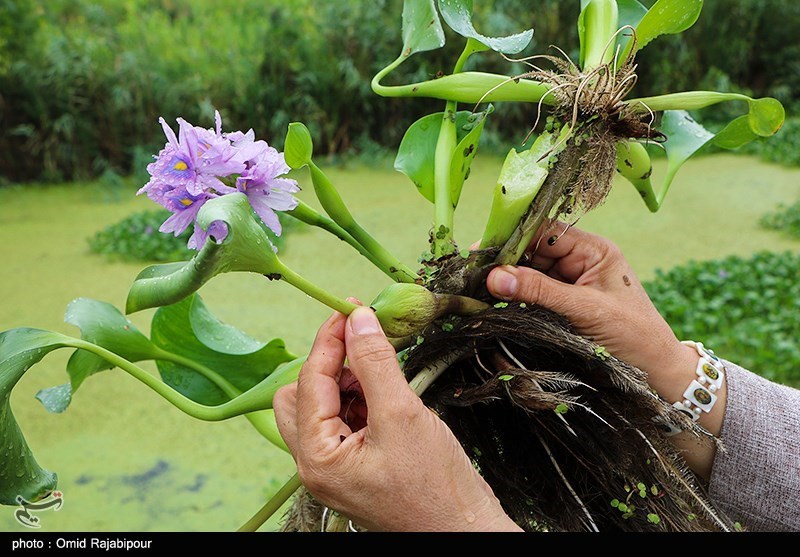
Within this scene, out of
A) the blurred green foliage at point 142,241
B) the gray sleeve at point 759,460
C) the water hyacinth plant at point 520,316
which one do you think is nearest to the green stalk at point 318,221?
the water hyacinth plant at point 520,316

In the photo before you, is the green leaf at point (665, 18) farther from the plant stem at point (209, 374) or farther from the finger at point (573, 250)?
the plant stem at point (209, 374)

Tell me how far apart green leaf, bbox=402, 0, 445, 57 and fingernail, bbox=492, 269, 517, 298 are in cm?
21

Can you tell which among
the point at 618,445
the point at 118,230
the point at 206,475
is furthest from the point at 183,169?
the point at 118,230

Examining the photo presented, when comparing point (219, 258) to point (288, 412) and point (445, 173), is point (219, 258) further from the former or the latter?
point (445, 173)

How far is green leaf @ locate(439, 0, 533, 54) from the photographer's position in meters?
0.64

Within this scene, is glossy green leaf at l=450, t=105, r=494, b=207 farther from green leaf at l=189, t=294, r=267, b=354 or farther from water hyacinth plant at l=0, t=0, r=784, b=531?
green leaf at l=189, t=294, r=267, b=354

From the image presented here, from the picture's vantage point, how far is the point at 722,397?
0.69 meters

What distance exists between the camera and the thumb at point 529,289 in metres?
0.61

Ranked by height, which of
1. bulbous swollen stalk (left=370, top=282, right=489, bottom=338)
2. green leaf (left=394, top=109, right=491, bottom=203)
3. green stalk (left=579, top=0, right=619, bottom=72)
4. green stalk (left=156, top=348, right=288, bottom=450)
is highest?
green stalk (left=579, top=0, right=619, bottom=72)

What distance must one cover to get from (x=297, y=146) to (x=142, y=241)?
2.05m

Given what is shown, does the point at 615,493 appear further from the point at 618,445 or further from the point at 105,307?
the point at 105,307

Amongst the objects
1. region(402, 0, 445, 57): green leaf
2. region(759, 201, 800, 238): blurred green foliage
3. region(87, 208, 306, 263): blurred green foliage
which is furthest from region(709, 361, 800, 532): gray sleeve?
region(759, 201, 800, 238): blurred green foliage

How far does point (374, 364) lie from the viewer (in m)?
0.50

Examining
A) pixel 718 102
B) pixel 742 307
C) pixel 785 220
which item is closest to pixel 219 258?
pixel 718 102
